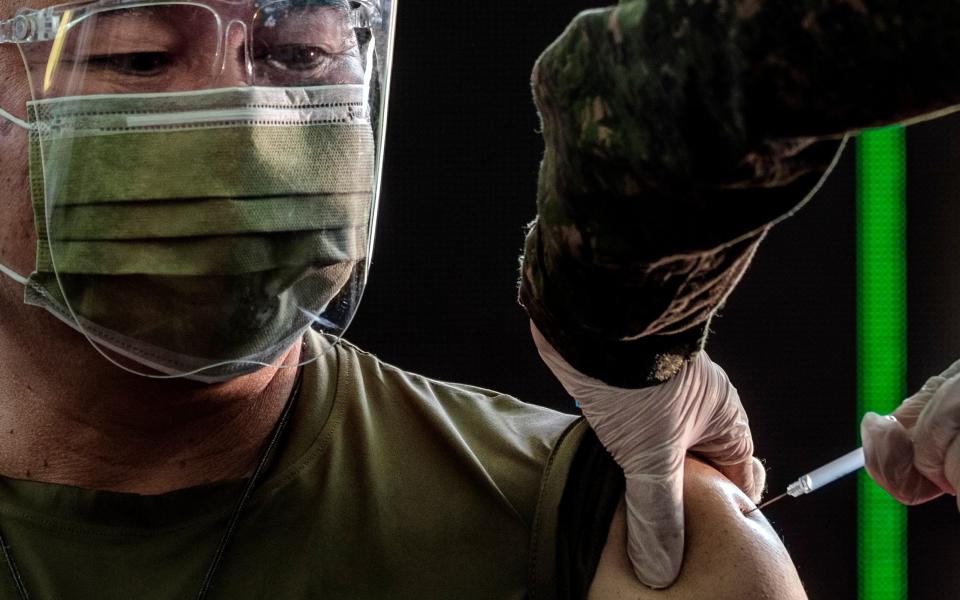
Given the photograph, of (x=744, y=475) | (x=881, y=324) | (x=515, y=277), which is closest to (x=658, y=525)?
(x=744, y=475)

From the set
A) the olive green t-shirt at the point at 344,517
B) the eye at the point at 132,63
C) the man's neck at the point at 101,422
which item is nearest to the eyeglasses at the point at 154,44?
the eye at the point at 132,63

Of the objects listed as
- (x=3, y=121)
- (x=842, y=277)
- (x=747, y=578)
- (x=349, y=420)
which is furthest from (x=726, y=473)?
(x=842, y=277)

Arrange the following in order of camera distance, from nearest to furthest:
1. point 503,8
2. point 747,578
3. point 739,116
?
point 739,116, point 747,578, point 503,8

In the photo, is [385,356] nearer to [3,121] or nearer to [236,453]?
[236,453]

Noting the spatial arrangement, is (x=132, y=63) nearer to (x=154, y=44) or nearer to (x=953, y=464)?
(x=154, y=44)

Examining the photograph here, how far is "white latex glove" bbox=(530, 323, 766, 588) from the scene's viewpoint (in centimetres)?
119

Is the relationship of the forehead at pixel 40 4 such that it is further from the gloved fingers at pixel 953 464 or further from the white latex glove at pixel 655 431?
the gloved fingers at pixel 953 464

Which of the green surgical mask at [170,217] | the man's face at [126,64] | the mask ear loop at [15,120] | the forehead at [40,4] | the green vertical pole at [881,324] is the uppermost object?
the forehead at [40,4]

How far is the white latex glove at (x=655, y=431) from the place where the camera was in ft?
3.89

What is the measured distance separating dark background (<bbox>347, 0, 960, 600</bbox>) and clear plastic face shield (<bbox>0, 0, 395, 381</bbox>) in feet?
3.49

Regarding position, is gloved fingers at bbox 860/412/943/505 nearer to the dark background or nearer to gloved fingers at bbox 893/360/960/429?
gloved fingers at bbox 893/360/960/429

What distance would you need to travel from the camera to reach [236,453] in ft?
4.54

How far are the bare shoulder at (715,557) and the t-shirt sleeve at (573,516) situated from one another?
18 millimetres

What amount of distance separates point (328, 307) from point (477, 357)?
100cm
